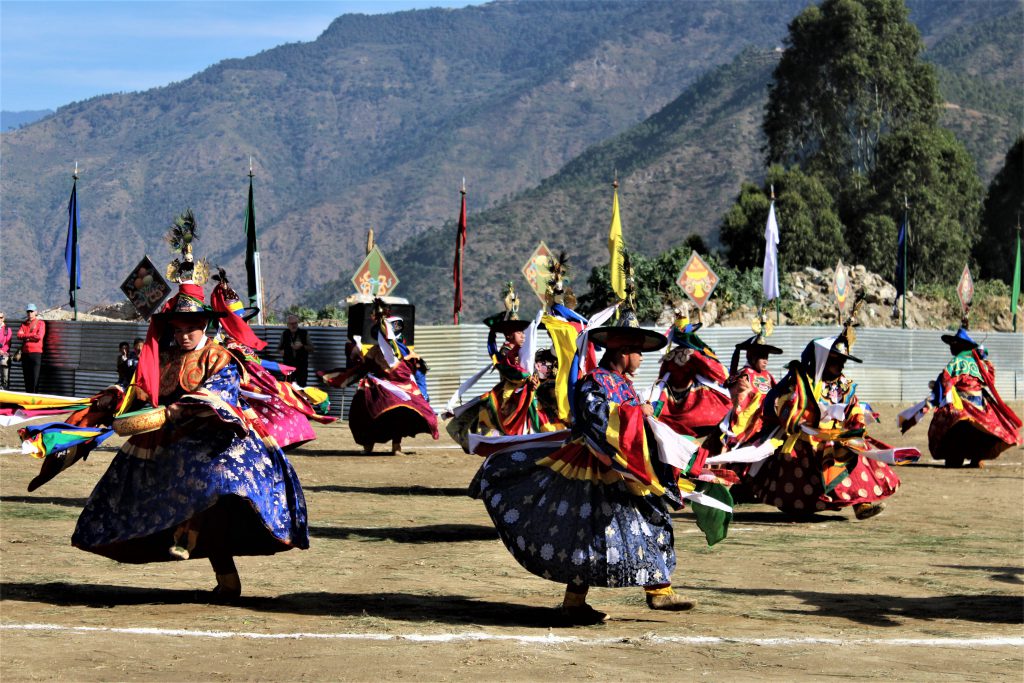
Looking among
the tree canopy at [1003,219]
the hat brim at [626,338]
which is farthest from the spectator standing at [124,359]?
the tree canopy at [1003,219]

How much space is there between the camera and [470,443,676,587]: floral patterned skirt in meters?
9.28

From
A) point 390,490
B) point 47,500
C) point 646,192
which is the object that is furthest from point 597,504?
point 646,192

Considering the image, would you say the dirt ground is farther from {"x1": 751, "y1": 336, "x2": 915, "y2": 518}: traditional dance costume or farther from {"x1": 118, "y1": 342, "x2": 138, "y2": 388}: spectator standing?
{"x1": 118, "y1": 342, "x2": 138, "y2": 388}: spectator standing

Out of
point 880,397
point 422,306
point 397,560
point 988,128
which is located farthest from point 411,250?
point 397,560

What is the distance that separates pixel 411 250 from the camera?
12550cm

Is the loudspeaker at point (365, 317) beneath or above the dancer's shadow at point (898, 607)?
above

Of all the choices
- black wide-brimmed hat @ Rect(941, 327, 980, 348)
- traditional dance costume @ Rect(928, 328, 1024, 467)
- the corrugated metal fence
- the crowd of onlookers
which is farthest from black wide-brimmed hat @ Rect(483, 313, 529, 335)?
the corrugated metal fence

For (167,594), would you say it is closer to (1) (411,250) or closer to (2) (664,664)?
(2) (664,664)

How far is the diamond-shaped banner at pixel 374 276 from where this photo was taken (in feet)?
88.2

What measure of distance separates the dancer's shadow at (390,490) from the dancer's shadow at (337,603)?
638 centimetres

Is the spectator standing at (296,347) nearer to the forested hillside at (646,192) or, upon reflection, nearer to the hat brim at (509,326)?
the hat brim at (509,326)

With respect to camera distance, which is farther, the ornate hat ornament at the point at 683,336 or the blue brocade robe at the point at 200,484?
the ornate hat ornament at the point at 683,336

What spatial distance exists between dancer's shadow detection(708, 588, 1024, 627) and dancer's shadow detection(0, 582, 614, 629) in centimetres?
195

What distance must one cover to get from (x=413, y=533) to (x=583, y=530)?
4935 mm
